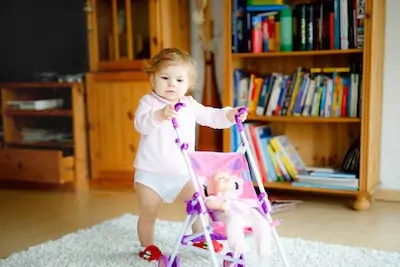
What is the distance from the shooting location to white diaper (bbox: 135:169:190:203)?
2.00 metres

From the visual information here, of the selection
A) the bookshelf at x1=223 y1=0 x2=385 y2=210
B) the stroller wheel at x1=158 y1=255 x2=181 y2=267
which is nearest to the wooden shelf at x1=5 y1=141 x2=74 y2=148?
the bookshelf at x1=223 y1=0 x2=385 y2=210

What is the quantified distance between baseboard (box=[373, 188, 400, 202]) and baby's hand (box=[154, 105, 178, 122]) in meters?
1.66

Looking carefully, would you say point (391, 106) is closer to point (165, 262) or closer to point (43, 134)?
point (165, 262)

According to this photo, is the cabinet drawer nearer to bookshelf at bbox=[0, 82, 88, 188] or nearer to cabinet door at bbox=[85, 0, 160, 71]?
bookshelf at bbox=[0, 82, 88, 188]

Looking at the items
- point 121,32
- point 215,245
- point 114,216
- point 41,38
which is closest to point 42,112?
point 41,38

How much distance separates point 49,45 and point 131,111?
28.4 inches

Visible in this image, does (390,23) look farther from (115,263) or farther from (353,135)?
(115,263)

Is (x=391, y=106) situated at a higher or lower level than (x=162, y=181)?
higher

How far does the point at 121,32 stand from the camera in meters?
3.34

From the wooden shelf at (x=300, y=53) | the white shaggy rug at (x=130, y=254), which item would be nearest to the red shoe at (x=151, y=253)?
the white shaggy rug at (x=130, y=254)

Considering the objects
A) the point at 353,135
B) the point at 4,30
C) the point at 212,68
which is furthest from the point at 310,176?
the point at 4,30

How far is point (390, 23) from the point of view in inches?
112

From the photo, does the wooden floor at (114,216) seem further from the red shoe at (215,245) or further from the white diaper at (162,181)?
the white diaper at (162,181)

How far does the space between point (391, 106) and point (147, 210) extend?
60.2 inches
